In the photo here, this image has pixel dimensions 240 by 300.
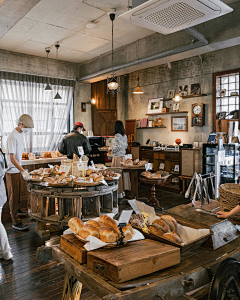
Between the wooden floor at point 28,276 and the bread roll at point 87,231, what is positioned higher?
the bread roll at point 87,231

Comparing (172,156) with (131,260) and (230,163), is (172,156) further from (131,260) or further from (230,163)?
(131,260)

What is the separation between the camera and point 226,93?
24.3 ft

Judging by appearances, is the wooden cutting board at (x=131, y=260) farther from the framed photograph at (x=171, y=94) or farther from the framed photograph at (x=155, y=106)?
the framed photograph at (x=155, y=106)

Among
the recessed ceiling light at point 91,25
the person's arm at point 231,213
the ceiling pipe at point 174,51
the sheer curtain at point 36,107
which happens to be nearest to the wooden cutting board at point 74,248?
the person's arm at point 231,213

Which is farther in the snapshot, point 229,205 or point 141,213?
point 229,205

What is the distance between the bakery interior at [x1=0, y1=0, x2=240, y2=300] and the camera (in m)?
1.51

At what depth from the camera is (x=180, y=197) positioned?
→ 738cm

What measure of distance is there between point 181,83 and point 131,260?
316 inches

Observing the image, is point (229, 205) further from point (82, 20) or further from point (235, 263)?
point (82, 20)

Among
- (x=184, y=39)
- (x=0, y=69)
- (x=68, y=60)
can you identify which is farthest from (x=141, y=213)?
(x=68, y=60)

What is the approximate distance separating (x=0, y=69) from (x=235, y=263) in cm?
864

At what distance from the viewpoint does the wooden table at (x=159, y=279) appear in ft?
4.12

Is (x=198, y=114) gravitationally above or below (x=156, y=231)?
above

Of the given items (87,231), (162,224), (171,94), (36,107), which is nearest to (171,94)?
(171,94)
